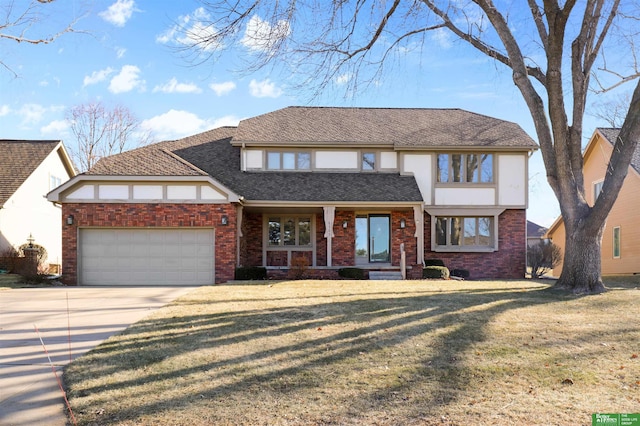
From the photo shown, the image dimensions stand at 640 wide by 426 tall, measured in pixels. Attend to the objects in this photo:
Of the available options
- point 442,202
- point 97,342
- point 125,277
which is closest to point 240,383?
point 97,342

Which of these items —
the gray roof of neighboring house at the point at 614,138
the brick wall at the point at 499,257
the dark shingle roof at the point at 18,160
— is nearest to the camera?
the brick wall at the point at 499,257

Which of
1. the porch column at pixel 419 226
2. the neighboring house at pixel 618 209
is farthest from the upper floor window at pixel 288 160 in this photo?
the neighboring house at pixel 618 209

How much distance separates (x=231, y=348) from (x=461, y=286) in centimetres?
850

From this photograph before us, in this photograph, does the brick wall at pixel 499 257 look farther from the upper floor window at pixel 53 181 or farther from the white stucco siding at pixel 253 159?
the upper floor window at pixel 53 181

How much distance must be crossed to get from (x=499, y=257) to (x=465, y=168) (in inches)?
148

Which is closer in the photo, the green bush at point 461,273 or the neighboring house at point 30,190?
the green bush at point 461,273

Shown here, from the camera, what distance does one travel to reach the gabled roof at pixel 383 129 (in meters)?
20.0

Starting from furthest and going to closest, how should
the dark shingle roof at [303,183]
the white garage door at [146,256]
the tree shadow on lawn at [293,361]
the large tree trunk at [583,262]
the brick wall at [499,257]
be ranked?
the brick wall at [499,257] < the dark shingle roof at [303,183] < the white garage door at [146,256] < the large tree trunk at [583,262] < the tree shadow on lawn at [293,361]

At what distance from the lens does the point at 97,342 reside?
23.9 ft

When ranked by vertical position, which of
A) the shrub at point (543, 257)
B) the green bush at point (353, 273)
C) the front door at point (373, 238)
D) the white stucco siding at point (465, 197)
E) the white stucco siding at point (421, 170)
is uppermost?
the white stucco siding at point (421, 170)

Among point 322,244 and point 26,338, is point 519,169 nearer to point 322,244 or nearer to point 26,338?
point 322,244

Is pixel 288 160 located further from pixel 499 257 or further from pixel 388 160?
pixel 499 257

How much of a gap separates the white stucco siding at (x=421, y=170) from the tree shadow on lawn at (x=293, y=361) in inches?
439

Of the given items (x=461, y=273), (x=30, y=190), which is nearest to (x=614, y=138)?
(x=461, y=273)
